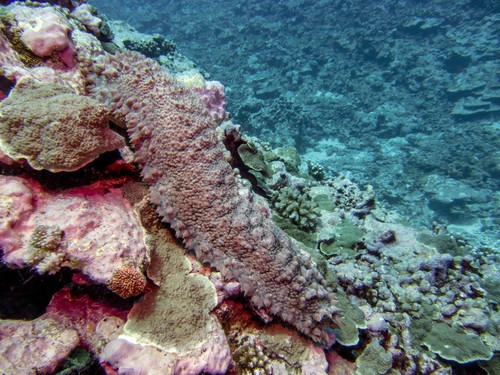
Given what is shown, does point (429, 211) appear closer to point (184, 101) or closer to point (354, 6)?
point (184, 101)

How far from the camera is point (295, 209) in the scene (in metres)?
4.78

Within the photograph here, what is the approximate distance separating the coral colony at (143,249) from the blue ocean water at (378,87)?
10.4m

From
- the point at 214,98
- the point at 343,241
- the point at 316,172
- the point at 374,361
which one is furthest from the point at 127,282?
the point at 316,172

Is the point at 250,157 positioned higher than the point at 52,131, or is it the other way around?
the point at 52,131

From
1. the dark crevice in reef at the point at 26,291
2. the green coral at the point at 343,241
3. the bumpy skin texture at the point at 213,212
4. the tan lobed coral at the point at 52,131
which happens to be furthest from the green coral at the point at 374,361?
the tan lobed coral at the point at 52,131

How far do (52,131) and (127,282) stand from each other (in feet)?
4.62

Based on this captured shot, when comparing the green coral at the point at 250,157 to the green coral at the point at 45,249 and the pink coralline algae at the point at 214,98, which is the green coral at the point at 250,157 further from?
the green coral at the point at 45,249

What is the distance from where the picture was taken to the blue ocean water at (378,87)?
1423cm

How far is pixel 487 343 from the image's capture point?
397cm

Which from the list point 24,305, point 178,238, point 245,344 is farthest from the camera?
point 178,238

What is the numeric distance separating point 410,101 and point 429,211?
9020 millimetres

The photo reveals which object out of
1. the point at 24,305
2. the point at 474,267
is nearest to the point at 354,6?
the point at 474,267

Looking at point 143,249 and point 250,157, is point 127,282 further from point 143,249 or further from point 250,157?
point 250,157

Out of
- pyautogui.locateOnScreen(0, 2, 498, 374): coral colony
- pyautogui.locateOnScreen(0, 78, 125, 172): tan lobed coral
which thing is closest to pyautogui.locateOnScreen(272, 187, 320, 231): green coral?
pyautogui.locateOnScreen(0, 2, 498, 374): coral colony
